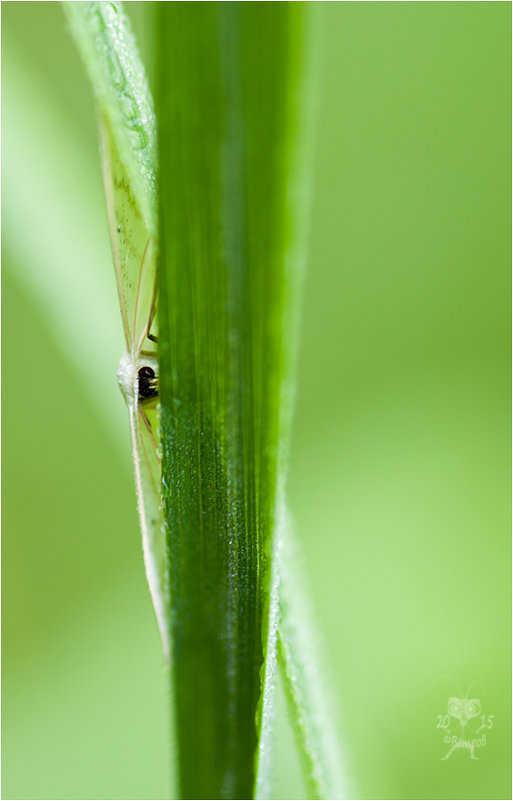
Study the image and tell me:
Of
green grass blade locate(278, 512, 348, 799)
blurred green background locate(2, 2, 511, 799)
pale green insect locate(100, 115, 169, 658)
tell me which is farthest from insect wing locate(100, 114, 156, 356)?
blurred green background locate(2, 2, 511, 799)

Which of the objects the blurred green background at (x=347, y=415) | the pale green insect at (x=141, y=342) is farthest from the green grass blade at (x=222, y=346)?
the blurred green background at (x=347, y=415)

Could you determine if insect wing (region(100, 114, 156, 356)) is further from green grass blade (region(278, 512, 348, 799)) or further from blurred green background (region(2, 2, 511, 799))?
blurred green background (region(2, 2, 511, 799))

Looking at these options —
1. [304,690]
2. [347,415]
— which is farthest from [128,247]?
[347,415]

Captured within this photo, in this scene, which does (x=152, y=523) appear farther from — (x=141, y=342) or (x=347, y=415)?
(x=347, y=415)

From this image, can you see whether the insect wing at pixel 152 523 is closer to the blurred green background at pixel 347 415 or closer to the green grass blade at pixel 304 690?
the green grass blade at pixel 304 690

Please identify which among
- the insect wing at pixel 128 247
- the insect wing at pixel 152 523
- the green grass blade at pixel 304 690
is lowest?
the green grass blade at pixel 304 690

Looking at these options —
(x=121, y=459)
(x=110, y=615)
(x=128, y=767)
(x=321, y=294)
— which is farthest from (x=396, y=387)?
(x=128, y=767)
